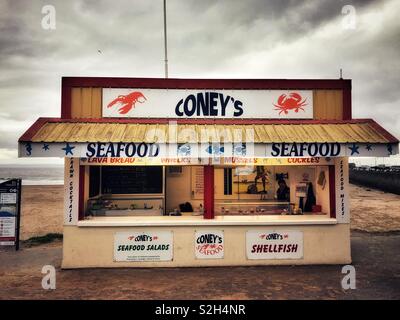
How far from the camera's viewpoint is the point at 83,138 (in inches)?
302

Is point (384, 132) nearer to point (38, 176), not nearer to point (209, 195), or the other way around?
point (209, 195)

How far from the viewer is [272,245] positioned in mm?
8508

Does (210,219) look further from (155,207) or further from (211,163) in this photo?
(155,207)

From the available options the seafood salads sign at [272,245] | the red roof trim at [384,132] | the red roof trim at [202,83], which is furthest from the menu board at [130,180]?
the red roof trim at [384,132]

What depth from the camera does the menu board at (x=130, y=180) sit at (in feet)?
35.6

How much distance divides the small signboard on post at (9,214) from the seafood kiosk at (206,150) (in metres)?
2.95

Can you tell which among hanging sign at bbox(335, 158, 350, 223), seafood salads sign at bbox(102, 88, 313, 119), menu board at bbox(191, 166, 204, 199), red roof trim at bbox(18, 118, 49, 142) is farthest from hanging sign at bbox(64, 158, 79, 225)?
hanging sign at bbox(335, 158, 350, 223)

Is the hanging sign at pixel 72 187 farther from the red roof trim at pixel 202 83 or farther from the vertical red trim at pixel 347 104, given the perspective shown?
the vertical red trim at pixel 347 104

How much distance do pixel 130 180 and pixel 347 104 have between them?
7.49 meters

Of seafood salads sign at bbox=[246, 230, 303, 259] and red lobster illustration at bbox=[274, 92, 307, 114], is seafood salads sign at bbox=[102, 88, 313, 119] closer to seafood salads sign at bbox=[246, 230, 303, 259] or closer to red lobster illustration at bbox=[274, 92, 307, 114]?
red lobster illustration at bbox=[274, 92, 307, 114]

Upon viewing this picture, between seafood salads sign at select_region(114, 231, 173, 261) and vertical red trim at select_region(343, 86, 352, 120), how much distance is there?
6108 mm

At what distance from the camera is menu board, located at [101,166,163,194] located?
1084 centimetres
